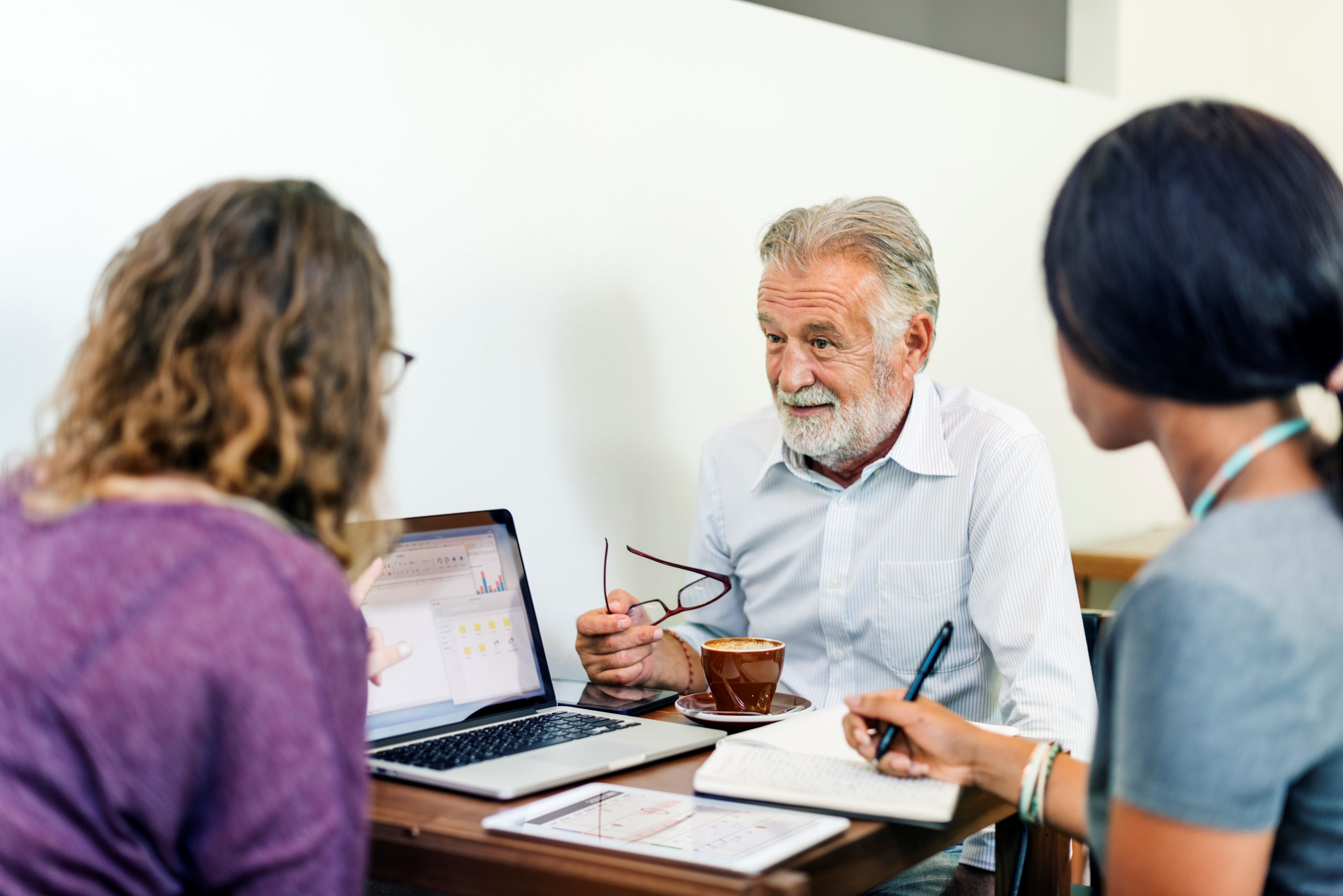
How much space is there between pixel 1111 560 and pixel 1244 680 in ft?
6.87

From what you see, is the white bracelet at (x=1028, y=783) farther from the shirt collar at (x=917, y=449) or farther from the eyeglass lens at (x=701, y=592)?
the eyeglass lens at (x=701, y=592)

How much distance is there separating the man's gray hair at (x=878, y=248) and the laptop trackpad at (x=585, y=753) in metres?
0.75

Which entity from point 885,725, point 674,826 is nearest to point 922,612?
point 885,725

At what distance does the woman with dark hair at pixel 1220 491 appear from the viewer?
2.47 feet

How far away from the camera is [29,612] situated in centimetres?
70

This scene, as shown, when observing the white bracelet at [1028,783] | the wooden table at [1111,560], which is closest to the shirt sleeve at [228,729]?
the white bracelet at [1028,783]

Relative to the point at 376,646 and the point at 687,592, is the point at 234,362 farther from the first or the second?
the point at 687,592

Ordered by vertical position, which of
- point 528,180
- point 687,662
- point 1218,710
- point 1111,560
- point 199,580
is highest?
point 528,180

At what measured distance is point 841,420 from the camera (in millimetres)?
1692

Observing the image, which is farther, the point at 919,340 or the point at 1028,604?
the point at 919,340

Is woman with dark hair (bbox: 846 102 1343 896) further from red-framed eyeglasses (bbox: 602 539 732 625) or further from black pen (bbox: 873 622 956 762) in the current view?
red-framed eyeglasses (bbox: 602 539 732 625)

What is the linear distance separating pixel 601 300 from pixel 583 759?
0.86 m

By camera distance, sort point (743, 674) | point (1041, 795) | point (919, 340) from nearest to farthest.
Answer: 1. point (1041, 795)
2. point (743, 674)
3. point (919, 340)

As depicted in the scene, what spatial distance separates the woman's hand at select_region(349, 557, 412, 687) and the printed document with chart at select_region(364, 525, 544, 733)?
0.24 feet
